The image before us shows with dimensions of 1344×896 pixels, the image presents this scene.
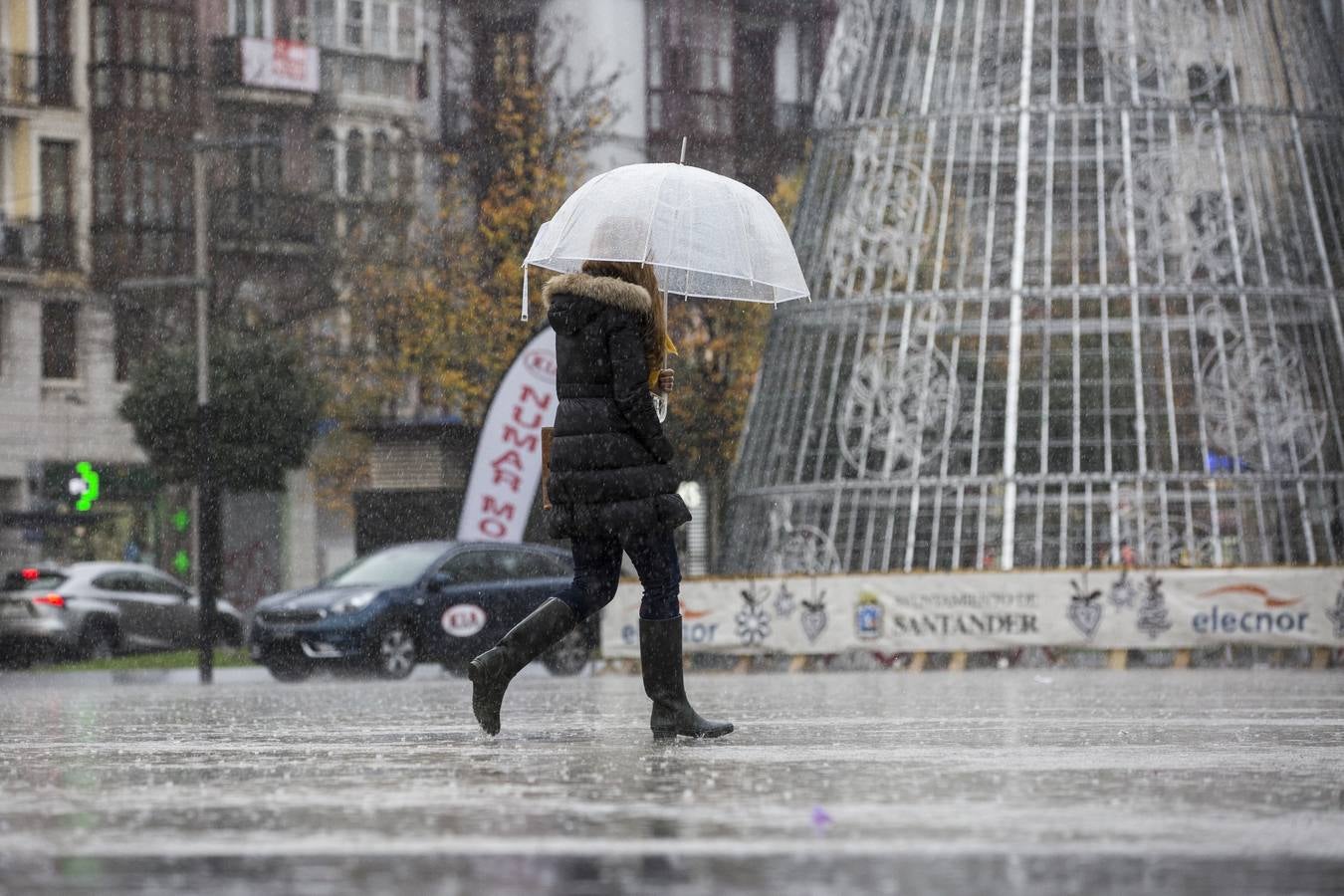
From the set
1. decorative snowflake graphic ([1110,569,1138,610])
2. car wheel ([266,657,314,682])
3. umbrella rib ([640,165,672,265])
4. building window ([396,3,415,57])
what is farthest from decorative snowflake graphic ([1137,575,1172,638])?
building window ([396,3,415,57])

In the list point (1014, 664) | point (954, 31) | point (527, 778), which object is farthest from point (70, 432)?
point (527, 778)

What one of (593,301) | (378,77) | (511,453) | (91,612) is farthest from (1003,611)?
(378,77)

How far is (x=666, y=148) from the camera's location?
49500mm

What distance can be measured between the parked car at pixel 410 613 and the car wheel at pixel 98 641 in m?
7.16

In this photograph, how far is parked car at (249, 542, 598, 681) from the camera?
75.9 feet

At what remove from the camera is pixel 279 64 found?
5038 centimetres

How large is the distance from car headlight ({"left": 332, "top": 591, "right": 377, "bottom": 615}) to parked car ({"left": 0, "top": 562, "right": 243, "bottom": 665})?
20.7 feet

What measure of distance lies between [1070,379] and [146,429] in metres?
21.2

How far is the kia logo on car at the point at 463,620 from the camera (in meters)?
23.5

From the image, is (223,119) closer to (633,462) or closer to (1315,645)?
(1315,645)

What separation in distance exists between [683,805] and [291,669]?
60.0 ft

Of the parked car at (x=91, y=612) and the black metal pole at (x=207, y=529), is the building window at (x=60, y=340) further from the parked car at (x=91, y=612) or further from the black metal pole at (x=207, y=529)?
the black metal pole at (x=207, y=529)

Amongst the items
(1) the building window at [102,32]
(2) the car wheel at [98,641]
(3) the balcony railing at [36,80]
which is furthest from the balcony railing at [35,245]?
(2) the car wheel at [98,641]

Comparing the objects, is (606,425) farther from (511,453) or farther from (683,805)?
(511,453)
